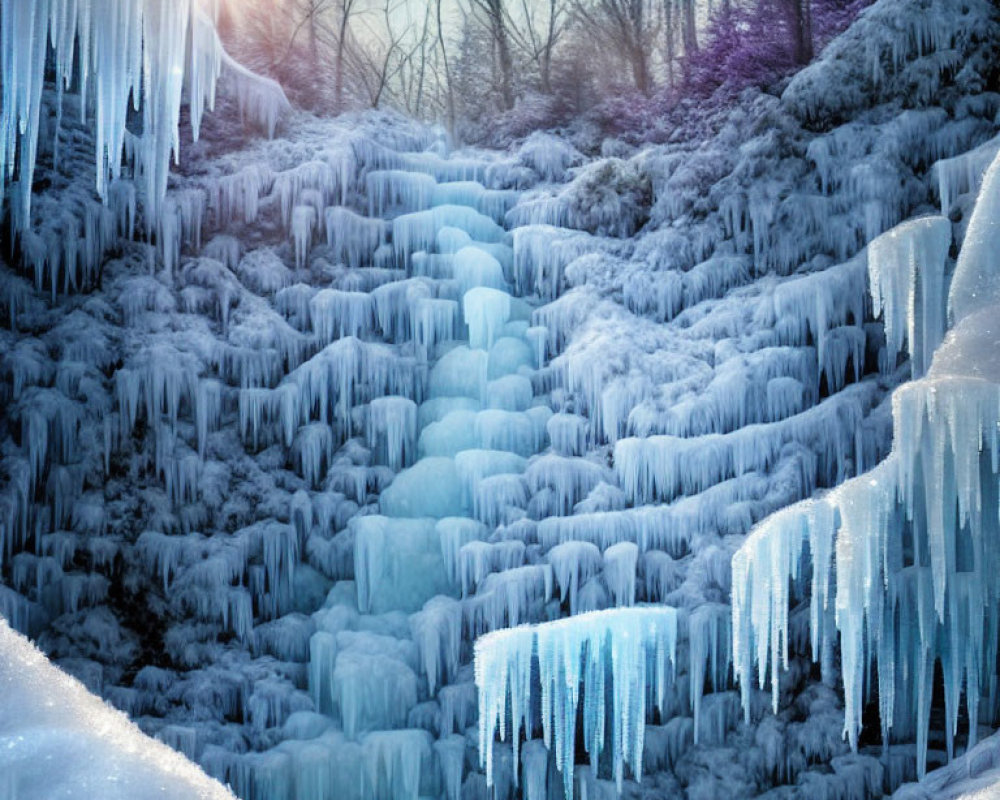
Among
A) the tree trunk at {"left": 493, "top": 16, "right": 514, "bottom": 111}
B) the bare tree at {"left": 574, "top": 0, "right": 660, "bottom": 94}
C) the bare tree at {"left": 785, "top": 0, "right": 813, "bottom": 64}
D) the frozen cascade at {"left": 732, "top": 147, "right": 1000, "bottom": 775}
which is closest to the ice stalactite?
the frozen cascade at {"left": 732, "top": 147, "right": 1000, "bottom": 775}

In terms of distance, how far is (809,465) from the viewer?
8688mm

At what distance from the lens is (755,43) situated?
1143 centimetres

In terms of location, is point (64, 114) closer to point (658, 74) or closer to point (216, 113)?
point (216, 113)

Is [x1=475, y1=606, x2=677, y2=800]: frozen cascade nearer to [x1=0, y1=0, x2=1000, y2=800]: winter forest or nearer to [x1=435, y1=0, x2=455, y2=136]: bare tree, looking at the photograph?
[x1=0, y1=0, x2=1000, y2=800]: winter forest

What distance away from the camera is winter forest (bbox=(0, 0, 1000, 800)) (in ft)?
24.0

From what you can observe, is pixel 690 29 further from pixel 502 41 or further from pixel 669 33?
pixel 502 41

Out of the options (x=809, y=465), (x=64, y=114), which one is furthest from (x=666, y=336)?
(x=64, y=114)

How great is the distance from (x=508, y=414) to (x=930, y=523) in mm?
4701

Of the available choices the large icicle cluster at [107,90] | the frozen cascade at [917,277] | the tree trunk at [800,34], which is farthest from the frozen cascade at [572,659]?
the tree trunk at [800,34]

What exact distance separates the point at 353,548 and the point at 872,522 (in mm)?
4901

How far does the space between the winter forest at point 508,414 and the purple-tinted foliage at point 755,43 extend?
41 millimetres

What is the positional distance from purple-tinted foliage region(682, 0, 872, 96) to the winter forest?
0.13 feet

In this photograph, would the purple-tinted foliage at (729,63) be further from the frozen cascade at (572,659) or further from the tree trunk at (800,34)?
the frozen cascade at (572,659)

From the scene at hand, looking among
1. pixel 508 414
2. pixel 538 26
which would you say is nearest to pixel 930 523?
pixel 508 414
